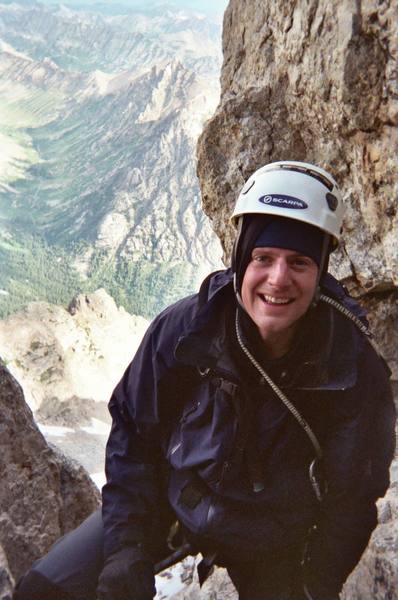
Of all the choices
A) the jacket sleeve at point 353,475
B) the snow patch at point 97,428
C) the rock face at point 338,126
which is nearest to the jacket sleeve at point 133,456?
the jacket sleeve at point 353,475

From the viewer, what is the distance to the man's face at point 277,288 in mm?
2883

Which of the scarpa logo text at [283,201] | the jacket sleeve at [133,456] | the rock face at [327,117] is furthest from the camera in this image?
the rock face at [327,117]

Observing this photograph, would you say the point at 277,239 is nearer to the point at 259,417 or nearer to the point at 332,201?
the point at 332,201

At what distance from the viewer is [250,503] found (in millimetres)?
3160

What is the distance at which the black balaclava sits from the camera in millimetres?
2924

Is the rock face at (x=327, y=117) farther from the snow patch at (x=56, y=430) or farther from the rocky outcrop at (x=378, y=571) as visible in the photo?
the snow patch at (x=56, y=430)

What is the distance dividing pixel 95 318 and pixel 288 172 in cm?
12927

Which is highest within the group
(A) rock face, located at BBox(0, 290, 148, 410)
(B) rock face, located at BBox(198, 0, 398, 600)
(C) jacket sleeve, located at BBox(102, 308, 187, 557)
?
(B) rock face, located at BBox(198, 0, 398, 600)

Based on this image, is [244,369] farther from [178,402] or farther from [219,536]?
[219,536]

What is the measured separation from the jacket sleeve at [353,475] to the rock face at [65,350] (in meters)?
103

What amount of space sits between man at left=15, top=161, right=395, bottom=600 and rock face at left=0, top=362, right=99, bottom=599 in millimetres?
2118

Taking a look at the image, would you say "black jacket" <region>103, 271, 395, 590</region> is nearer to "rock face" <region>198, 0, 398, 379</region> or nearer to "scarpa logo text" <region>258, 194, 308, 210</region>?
"scarpa logo text" <region>258, 194, 308, 210</region>

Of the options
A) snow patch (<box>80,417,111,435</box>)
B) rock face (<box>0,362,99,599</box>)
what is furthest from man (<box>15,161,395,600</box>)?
snow patch (<box>80,417,111,435</box>)

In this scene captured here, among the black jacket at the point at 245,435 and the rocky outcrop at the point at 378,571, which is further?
the rocky outcrop at the point at 378,571
